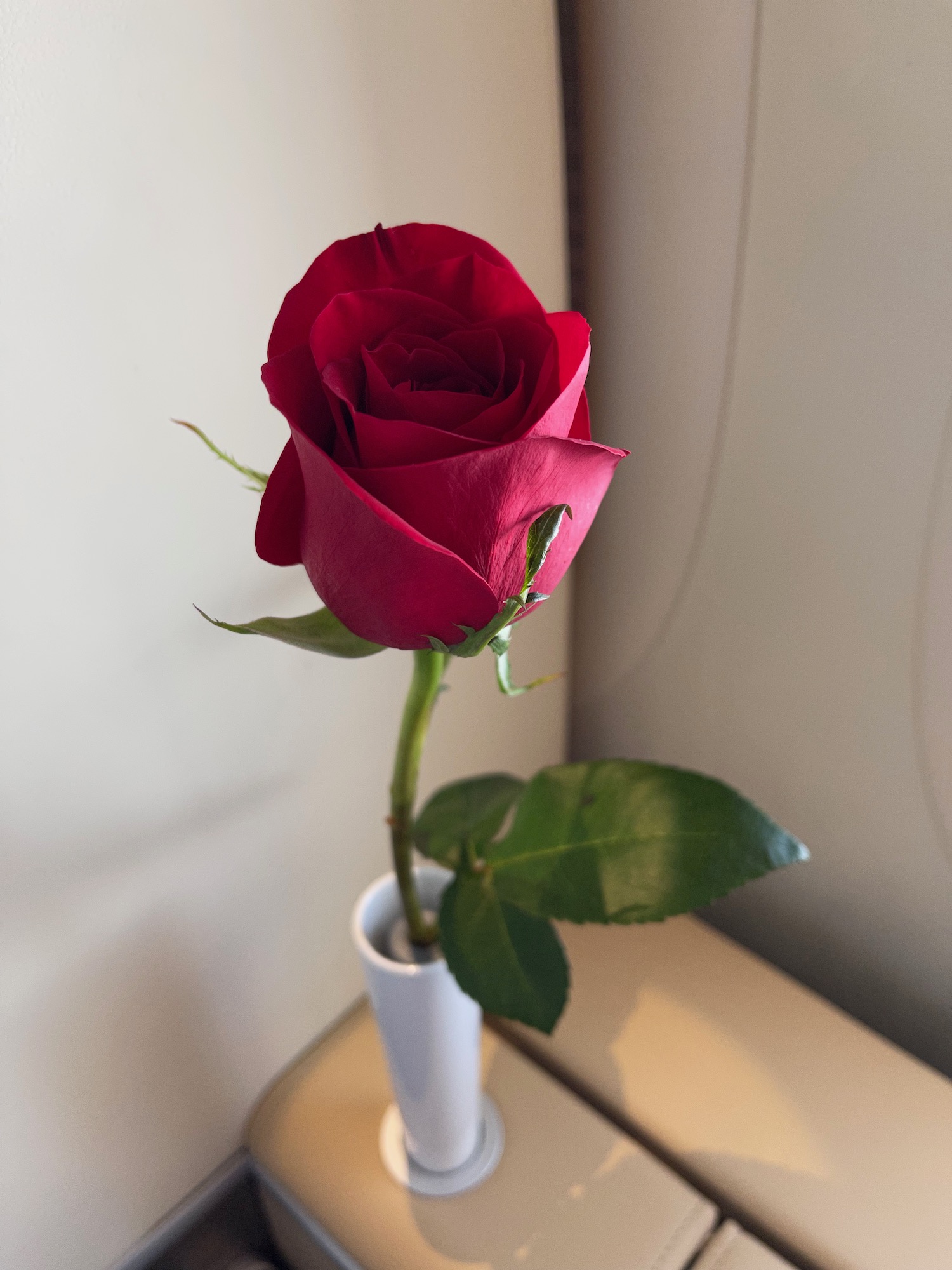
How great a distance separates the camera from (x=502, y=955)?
375 millimetres

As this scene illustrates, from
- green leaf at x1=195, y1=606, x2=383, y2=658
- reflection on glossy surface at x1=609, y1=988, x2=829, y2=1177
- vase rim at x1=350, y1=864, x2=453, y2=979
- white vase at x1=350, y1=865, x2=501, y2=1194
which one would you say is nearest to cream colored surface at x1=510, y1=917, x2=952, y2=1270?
reflection on glossy surface at x1=609, y1=988, x2=829, y2=1177

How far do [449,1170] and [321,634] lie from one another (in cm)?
41

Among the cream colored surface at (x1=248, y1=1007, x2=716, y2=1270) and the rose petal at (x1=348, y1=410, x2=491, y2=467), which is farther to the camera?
the cream colored surface at (x1=248, y1=1007, x2=716, y2=1270)

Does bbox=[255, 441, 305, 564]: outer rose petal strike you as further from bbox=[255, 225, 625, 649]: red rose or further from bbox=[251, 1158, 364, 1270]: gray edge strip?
bbox=[251, 1158, 364, 1270]: gray edge strip

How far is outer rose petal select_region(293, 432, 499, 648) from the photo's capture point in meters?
0.20

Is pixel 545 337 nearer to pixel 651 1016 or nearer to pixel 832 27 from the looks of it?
pixel 832 27

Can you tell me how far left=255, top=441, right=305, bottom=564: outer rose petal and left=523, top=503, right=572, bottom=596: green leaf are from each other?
0.07 metres

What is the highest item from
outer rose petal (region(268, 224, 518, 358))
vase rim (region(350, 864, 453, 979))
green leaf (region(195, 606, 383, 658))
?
outer rose petal (region(268, 224, 518, 358))

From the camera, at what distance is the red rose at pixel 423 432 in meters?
0.21

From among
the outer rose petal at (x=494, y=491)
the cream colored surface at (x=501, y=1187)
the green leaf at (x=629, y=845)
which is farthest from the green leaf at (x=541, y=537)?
the cream colored surface at (x=501, y=1187)

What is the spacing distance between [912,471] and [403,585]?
1.03 ft

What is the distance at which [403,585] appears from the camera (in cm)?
22

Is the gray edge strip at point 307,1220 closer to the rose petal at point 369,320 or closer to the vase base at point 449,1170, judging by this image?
the vase base at point 449,1170

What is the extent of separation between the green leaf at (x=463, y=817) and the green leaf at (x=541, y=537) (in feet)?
0.71
